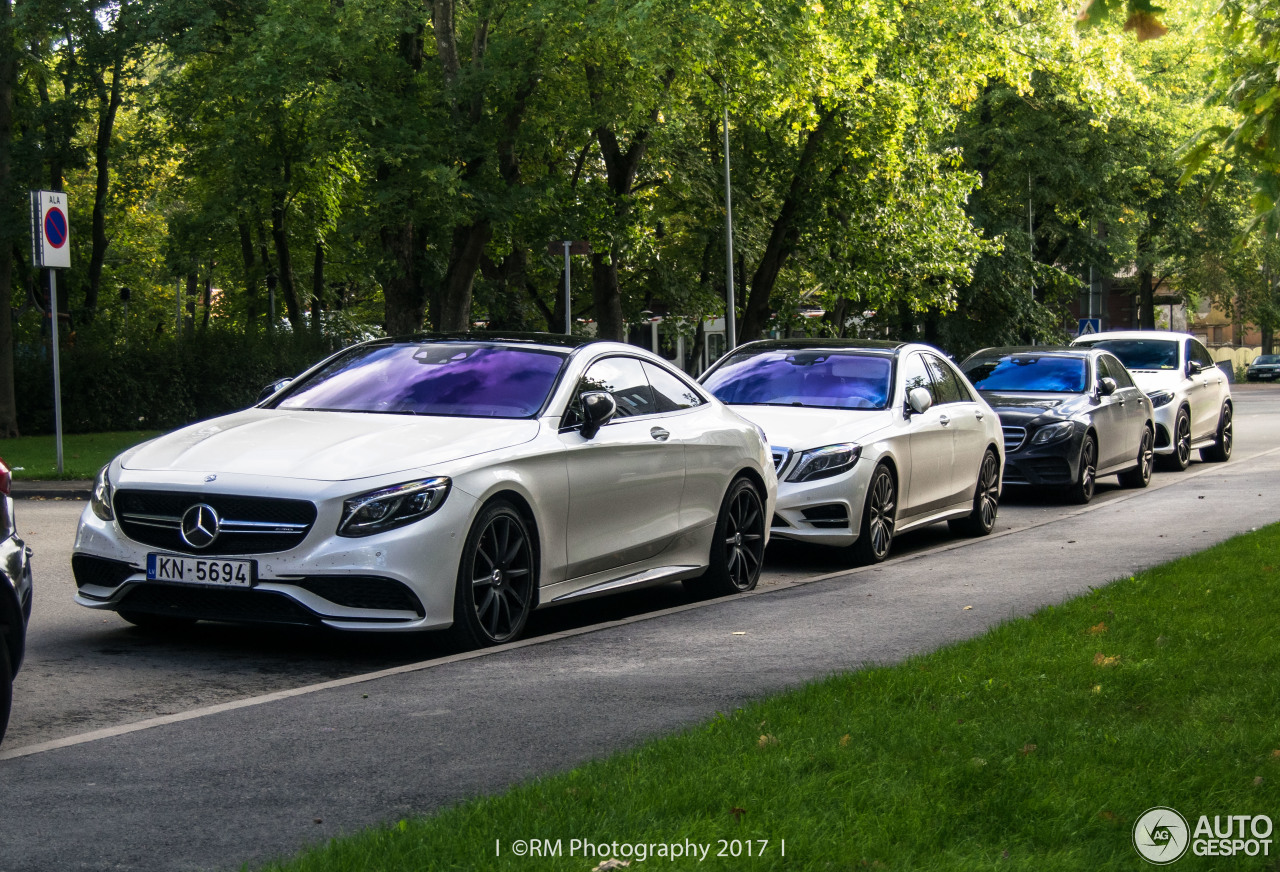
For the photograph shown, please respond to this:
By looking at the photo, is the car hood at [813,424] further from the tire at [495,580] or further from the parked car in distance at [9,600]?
the parked car in distance at [9,600]

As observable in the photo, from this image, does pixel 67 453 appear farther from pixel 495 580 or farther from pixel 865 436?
pixel 495 580

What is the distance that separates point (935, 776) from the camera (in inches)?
184

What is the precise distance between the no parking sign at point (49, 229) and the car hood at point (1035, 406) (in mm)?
10893

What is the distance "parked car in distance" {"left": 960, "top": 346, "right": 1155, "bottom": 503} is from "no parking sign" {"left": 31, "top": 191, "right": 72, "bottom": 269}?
10.7m

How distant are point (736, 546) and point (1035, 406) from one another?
825 centimetres

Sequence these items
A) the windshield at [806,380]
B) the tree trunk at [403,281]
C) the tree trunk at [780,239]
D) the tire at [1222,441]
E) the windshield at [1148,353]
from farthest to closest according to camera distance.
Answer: the tree trunk at [780,239]
the tree trunk at [403,281]
the tire at [1222,441]
the windshield at [1148,353]
the windshield at [806,380]

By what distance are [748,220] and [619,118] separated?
11.0m

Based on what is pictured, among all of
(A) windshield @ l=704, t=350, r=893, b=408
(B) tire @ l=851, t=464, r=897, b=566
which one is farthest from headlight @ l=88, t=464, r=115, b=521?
(A) windshield @ l=704, t=350, r=893, b=408

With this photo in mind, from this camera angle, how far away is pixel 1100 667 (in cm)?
641

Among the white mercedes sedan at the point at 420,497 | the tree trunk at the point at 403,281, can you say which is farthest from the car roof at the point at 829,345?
the tree trunk at the point at 403,281

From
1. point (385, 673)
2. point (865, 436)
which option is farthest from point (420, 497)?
point (865, 436)

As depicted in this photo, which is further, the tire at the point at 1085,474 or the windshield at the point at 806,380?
the tire at the point at 1085,474

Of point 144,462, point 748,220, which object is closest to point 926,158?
point 748,220

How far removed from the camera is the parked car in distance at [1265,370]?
8138 centimetres
